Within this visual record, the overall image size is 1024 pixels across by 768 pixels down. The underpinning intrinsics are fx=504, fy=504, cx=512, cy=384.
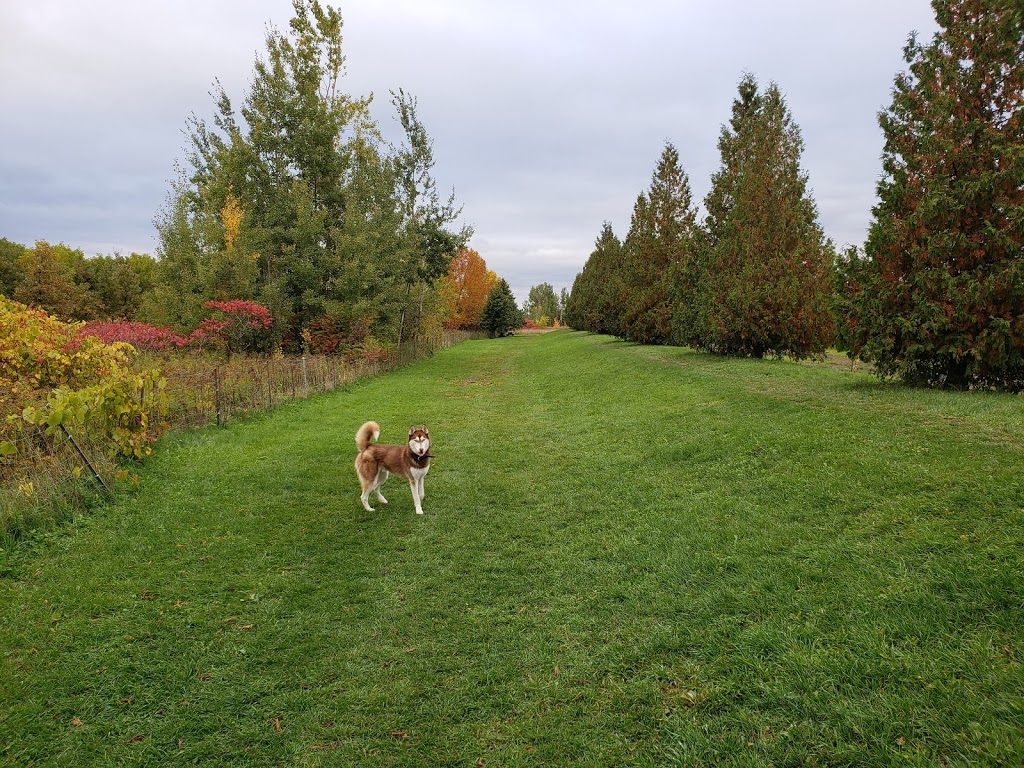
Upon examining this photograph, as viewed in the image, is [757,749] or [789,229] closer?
[757,749]

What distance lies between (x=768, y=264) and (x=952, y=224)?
311 inches

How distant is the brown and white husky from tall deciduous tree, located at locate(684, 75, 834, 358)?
566 inches

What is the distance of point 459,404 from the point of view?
15984 millimetres

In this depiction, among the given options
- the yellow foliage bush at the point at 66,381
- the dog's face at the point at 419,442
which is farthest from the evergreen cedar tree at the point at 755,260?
the yellow foliage bush at the point at 66,381

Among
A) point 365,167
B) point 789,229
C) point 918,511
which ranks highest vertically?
point 365,167

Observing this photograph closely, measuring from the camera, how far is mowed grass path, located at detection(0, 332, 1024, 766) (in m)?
3.02

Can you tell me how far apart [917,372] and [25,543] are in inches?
569

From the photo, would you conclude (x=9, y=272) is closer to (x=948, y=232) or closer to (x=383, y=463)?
(x=383, y=463)

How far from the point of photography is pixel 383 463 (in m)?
7.15

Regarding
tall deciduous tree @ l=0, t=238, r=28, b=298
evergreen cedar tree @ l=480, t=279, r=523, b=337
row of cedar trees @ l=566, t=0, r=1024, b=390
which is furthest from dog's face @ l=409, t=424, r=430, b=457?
evergreen cedar tree @ l=480, t=279, r=523, b=337

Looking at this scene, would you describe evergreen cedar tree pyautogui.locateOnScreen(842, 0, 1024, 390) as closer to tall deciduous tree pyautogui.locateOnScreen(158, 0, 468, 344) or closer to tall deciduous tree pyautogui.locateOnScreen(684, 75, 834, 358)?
tall deciduous tree pyautogui.locateOnScreen(684, 75, 834, 358)

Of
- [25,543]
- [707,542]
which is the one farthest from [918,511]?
[25,543]

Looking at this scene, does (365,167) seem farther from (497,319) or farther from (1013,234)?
(497,319)

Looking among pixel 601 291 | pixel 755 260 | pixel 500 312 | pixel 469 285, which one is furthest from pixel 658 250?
pixel 500 312
